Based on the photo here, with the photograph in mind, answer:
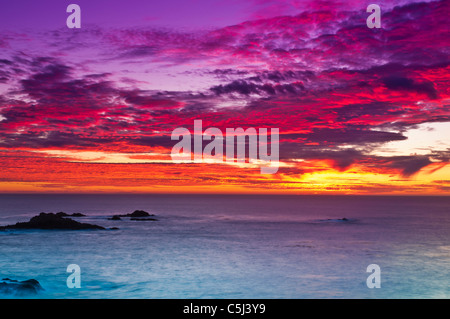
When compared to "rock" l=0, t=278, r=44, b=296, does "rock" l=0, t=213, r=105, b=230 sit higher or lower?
higher

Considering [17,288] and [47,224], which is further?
[47,224]

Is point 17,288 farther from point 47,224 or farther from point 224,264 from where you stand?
point 47,224

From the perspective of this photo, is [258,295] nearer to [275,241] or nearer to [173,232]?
[275,241]

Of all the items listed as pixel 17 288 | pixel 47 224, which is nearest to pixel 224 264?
pixel 17 288

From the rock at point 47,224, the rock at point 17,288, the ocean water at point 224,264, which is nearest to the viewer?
the rock at point 17,288

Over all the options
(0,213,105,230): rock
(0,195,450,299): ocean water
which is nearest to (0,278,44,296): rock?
(0,195,450,299): ocean water

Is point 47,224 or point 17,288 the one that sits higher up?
point 47,224

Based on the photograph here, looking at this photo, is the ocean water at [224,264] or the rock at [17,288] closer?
the rock at [17,288]

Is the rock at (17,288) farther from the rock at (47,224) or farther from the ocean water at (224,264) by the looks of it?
the rock at (47,224)

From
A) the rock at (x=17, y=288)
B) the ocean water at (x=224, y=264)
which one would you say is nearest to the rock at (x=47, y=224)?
the ocean water at (x=224, y=264)

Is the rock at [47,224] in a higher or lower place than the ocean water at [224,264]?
higher

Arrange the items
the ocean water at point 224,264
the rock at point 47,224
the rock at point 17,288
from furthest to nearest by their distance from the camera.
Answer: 1. the rock at point 47,224
2. the ocean water at point 224,264
3. the rock at point 17,288

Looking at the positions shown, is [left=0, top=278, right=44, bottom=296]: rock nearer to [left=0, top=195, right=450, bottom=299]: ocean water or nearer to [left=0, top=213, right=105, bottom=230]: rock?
[left=0, top=195, right=450, bottom=299]: ocean water
